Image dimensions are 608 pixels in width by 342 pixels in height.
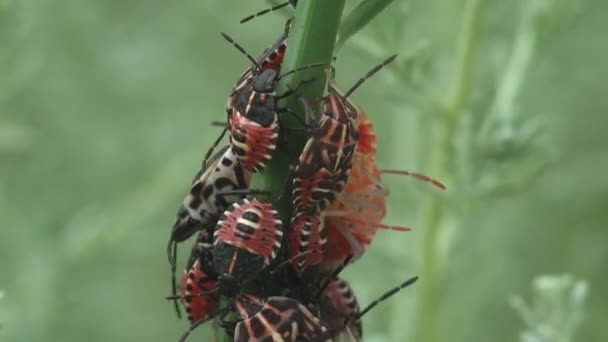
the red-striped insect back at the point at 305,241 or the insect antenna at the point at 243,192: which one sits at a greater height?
the insect antenna at the point at 243,192

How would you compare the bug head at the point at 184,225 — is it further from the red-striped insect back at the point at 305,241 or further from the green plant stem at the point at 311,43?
the green plant stem at the point at 311,43

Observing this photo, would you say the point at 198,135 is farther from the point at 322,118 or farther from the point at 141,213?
the point at 322,118

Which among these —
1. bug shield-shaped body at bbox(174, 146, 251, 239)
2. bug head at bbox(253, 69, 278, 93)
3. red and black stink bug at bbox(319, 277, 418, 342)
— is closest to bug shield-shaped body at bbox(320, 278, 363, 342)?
red and black stink bug at bbox(319, 277, 418, 342)

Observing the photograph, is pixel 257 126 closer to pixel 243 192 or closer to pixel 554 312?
pixel 243 192

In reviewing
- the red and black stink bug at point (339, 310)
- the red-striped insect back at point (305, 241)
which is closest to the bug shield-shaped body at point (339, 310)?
the red and black stink bug at point (339, 310)

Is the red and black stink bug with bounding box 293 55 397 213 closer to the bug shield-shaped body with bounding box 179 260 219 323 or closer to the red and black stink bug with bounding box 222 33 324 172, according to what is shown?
the red and black stink bug with bounding box 222 33 324 172

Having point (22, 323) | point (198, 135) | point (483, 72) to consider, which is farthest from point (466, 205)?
point (198, 135)
